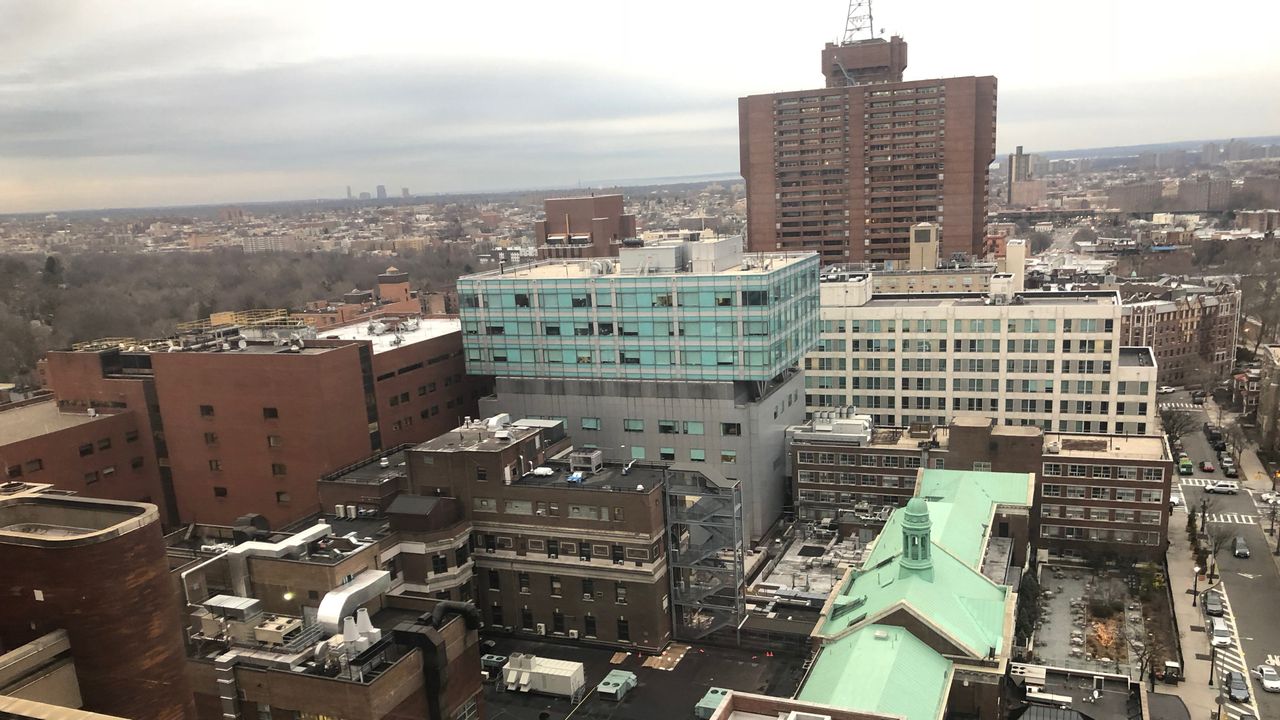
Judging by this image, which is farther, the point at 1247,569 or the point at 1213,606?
the point at 1247,569

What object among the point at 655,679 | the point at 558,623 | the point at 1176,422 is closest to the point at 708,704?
the point at 655,679

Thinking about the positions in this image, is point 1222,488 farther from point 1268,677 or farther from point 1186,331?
point 1186,331

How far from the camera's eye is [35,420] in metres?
80.4

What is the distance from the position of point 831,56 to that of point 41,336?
17104cm

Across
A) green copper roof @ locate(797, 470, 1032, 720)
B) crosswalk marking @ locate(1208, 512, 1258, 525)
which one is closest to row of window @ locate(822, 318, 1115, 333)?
crosswalk marking @ locate(1208, 512, 1258, 525)

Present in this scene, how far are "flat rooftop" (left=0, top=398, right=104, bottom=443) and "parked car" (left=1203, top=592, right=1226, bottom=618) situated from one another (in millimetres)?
100627

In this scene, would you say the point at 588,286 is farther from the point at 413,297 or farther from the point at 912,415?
the point at 413,297

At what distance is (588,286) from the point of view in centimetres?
8106

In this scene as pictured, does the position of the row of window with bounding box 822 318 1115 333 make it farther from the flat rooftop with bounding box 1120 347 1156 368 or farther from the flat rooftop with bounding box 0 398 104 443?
the flat rooftop with bounding box 0 398 104 443

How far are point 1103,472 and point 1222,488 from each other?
37530 mm

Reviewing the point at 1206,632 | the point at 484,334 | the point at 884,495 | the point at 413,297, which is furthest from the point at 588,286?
the point at 413,297

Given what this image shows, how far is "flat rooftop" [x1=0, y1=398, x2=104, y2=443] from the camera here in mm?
74000

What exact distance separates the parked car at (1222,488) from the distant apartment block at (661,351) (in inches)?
2217

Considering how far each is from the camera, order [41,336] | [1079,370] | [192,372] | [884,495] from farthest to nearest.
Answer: [41,336], [1079,370], [884,495], [192,372]
